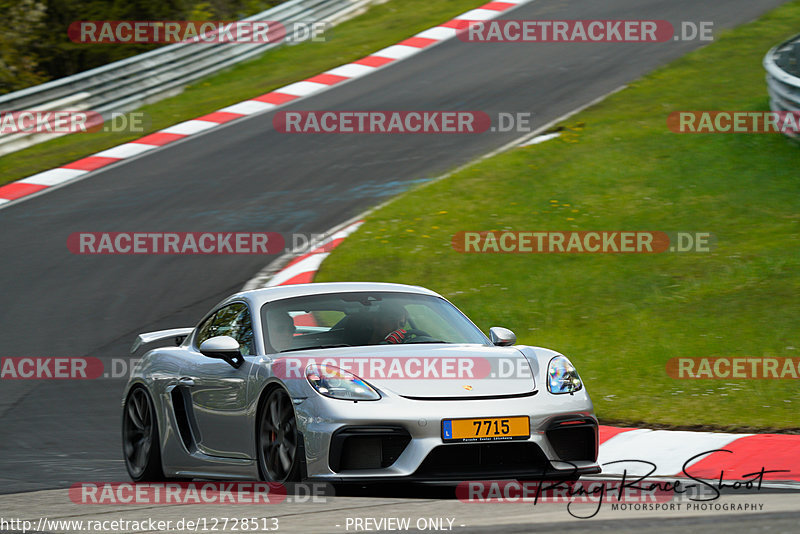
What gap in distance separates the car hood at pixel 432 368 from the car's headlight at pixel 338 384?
6 centimetres

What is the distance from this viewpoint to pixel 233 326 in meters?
7.36

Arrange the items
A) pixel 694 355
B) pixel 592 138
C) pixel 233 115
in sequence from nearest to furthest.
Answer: pixel 694 355 < pixel 592 138 < pixel 233 115

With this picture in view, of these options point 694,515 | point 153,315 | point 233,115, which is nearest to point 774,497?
point 694,515

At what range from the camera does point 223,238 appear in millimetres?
14469

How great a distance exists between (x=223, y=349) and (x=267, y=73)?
16.5 m

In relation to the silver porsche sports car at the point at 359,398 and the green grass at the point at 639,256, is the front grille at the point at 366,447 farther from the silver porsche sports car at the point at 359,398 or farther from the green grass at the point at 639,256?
the green grass at the point at 639,256

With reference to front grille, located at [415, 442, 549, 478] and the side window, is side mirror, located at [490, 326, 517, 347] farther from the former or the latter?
the side window

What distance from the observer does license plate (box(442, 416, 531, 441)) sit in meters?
5.90

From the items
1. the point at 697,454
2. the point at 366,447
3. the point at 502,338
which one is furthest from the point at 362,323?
the point at 697,454

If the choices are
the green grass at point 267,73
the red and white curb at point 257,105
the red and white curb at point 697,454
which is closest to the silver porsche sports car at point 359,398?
the red and white curb at point 697,454

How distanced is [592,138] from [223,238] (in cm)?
539

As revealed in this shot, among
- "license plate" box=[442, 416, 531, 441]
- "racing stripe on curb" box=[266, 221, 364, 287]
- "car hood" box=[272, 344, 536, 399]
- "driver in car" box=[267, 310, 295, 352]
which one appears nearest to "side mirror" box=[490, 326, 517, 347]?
"car hood" box=[272, 344, 536, 399]

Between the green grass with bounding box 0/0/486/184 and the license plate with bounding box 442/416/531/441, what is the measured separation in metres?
13.3

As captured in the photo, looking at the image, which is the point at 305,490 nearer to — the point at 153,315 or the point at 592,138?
the point at 153,315
